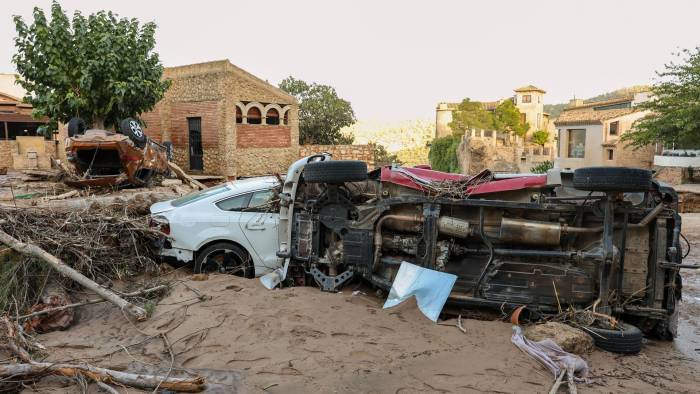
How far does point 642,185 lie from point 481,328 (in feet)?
7.15

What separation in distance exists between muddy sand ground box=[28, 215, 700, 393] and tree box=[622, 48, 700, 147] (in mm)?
24185

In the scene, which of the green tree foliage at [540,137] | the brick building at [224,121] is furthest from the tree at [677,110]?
the green tree foliage at [540,137]

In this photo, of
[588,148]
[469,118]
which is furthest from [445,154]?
[588,148]

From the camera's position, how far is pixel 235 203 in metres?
7.72

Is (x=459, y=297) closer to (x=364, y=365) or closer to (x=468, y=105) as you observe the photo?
(x=364, y=365)

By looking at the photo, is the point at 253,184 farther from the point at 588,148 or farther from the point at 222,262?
the point at 588,148

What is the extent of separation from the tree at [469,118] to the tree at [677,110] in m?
25.9

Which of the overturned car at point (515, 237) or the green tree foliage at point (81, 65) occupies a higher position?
the green tree foliage at point (81, 65)

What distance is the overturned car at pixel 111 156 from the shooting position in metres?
12.2

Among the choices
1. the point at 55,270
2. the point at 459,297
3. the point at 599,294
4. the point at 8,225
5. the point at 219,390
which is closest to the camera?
the point at 219,390

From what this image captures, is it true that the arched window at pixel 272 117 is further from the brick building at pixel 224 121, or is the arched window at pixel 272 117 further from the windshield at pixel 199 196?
the windshield at pixel 199 196

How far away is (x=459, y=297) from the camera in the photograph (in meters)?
6.09

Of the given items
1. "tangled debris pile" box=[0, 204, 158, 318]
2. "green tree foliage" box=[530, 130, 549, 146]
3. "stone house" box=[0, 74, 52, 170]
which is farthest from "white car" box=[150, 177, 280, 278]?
Result: "green tree foliage" box=[530, 130, 549, 146]

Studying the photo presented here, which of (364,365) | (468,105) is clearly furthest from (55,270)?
(468,105)
